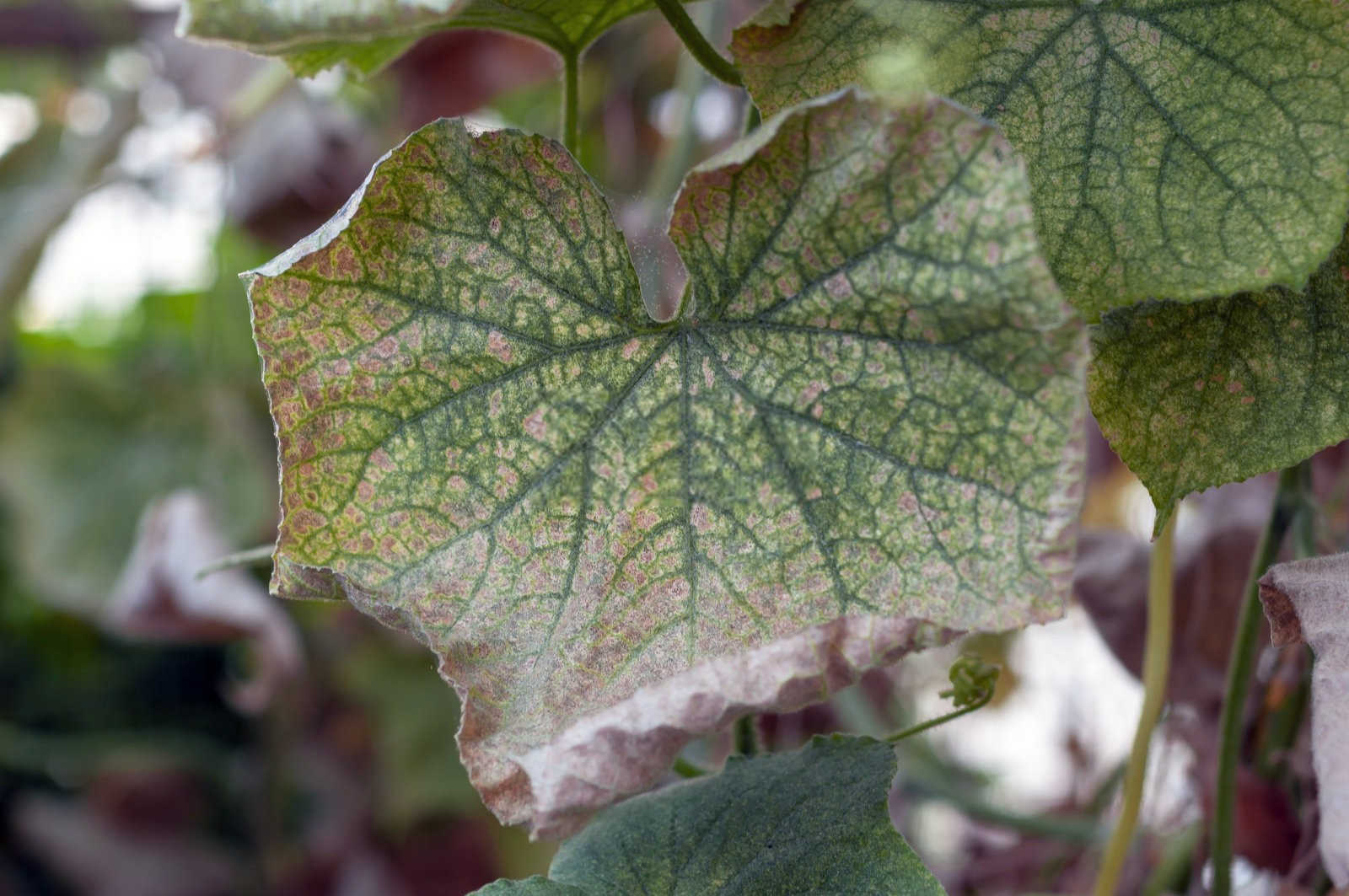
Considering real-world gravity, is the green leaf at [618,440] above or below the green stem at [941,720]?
above

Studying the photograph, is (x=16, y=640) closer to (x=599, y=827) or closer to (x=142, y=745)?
(x=142, y=745)

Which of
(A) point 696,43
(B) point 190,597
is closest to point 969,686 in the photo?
(A) point 696,43

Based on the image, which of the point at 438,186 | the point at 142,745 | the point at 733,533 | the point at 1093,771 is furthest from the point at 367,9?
the point at 142,745

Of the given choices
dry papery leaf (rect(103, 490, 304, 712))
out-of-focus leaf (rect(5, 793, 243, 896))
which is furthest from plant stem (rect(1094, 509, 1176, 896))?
out-of-focus leaf (rect(5, 793, 243, 896))

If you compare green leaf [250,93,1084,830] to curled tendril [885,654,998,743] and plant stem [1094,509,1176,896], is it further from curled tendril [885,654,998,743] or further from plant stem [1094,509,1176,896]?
plant stem [1094,509,1176,896]

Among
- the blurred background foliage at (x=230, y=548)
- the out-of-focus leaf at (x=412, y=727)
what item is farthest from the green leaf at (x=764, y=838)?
the out-of-focus leaf at (x=412, y=727)

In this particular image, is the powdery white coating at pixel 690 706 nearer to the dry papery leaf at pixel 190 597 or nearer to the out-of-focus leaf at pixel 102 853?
the dry papery leaf at pixel 190 597

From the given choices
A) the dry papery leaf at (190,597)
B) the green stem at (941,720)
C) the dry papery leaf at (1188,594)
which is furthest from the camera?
the dry papery leaf at (190,597)

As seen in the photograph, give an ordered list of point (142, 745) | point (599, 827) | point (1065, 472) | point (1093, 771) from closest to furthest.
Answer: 1. point (1065, 472)
2. point (599, 827)
3. point (1093, 771)
4. point (142, 745)
